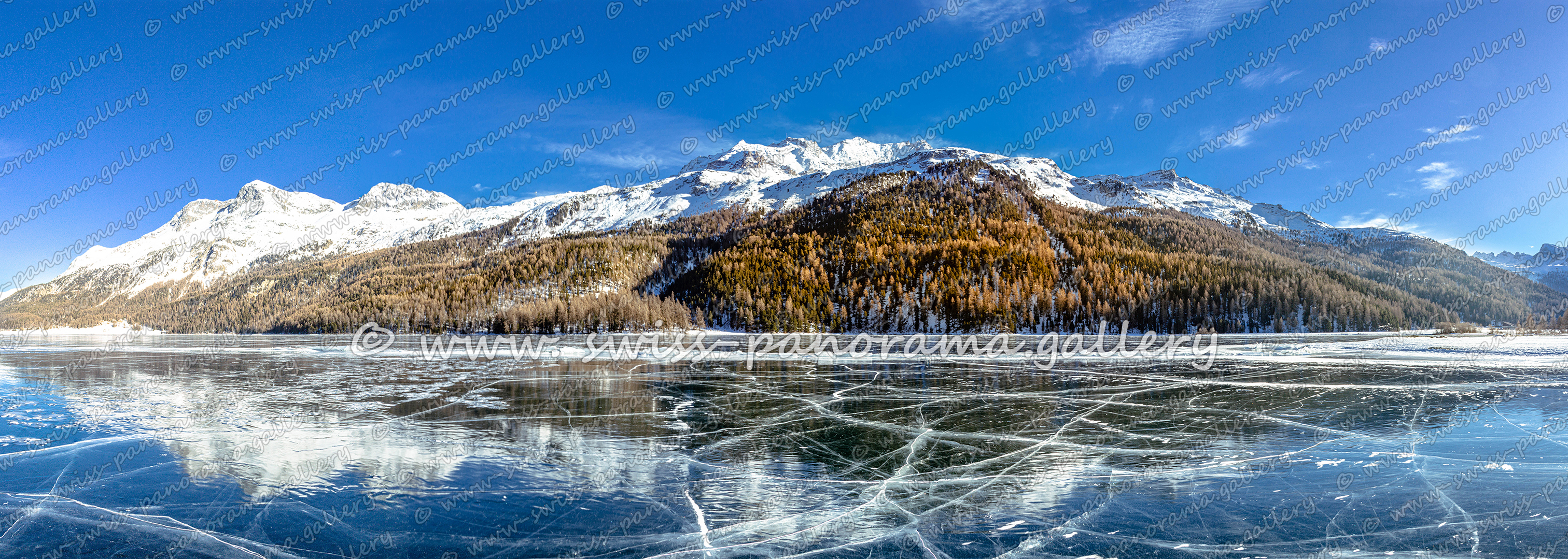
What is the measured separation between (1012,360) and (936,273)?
87.4 metres

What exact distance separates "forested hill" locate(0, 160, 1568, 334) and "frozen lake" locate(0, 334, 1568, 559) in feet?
292

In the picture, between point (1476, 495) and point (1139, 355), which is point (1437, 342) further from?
point (1476, 495)

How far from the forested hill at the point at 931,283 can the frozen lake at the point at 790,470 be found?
292ft

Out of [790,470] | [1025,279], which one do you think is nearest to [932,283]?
[1025,279]

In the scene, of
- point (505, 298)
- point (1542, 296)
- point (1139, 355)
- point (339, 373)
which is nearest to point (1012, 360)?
point (1139, 355)

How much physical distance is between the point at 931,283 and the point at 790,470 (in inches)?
4394

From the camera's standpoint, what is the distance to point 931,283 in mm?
121312

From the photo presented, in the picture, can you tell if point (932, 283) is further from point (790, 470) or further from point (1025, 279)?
point (790, 470)

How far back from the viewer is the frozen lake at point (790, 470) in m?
8.95

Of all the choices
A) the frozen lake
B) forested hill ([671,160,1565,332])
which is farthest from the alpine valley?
the frozen lake

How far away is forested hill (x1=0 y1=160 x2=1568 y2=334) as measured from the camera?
365ft

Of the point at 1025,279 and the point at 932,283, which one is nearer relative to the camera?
the point at 1025,279

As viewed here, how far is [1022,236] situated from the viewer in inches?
5551

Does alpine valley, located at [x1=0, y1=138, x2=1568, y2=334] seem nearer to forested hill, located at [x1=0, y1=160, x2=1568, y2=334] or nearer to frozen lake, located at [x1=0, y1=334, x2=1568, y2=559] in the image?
forested hill, located at [x1=0, y1=160, x2=1568, y2=334]
